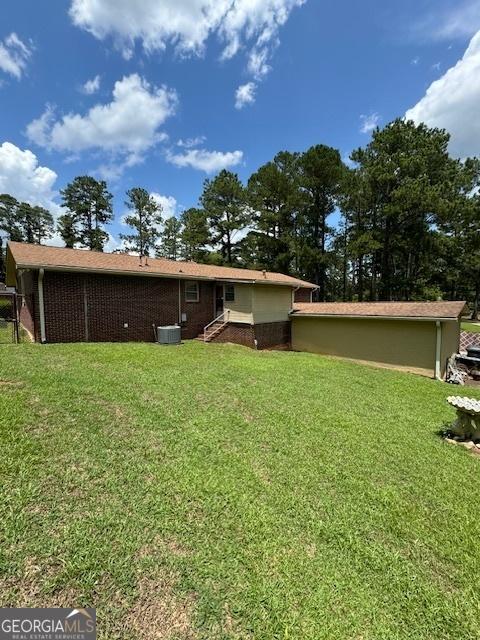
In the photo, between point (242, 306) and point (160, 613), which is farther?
point (242, 306)

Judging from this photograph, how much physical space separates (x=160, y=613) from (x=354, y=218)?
103ft

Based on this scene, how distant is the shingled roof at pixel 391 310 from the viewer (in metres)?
11.5

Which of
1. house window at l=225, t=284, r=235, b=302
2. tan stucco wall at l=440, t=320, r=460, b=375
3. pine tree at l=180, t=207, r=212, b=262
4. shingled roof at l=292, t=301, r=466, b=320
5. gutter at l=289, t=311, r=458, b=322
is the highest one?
pine tree at l=180, t=207, r=212, b=262

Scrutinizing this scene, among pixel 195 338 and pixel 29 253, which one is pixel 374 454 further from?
pixel 29 253

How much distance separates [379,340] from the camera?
13.1m

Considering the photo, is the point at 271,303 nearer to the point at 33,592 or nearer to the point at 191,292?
the point at 191,292

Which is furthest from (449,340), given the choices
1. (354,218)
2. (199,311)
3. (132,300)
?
(354,218)

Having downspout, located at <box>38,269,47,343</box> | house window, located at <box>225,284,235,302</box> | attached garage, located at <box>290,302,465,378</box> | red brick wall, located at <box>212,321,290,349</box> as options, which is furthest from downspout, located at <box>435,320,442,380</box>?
downspout, located at <box>38,269,47,343</box>

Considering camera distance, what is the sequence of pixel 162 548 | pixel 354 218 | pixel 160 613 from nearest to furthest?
1. pixel 160 613
2. pixel 162 548
3. pixel 354 218

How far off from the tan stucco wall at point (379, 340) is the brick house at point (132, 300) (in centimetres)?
153

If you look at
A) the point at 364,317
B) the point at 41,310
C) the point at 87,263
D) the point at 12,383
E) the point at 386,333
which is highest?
the point at 87,263

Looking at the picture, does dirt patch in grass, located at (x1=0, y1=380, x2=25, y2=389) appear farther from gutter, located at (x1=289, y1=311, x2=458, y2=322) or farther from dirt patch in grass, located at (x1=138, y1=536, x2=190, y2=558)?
gutter, located at (x1=289, y1=311, x2=458, y2=322)

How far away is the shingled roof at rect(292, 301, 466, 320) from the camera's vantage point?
11.5 meters

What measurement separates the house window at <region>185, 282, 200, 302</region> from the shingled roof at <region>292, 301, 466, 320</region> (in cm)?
499
